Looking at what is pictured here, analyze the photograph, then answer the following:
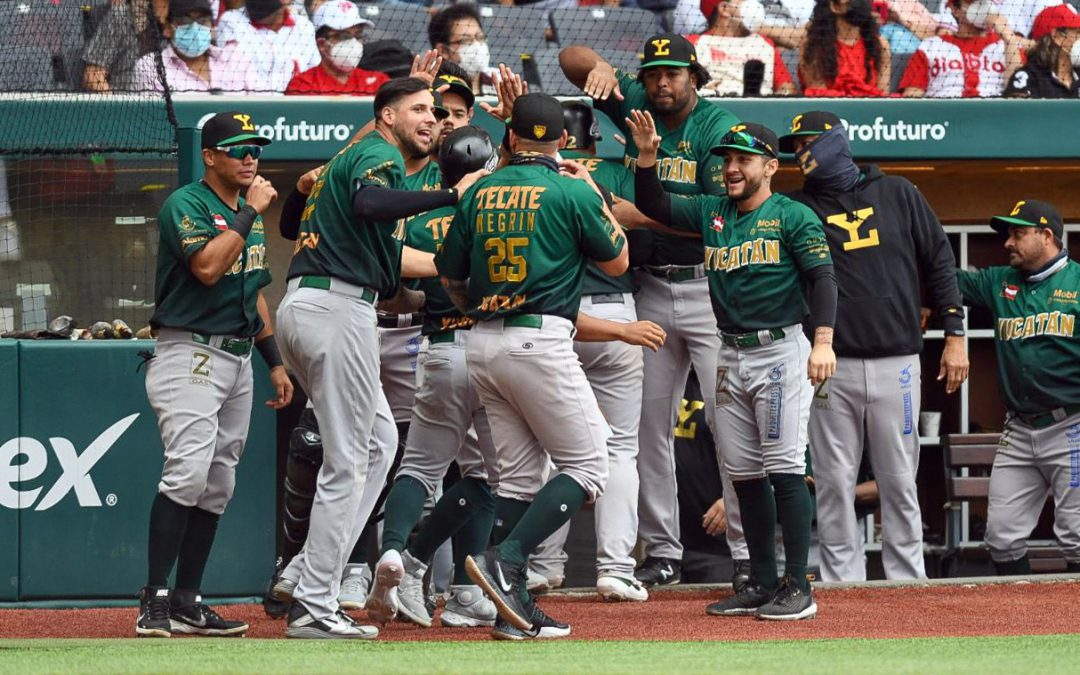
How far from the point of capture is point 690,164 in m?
6.35

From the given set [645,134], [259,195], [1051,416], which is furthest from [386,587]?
[1051,416]

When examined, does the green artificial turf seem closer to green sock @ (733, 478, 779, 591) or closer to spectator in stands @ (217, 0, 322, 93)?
green sock @ (733, 478, 779, 591)

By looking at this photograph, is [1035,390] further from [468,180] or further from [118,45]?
[118,45]

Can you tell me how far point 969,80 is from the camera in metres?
9.12

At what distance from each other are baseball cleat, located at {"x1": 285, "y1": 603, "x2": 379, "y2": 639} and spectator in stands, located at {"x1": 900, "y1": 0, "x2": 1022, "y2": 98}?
17.7 ft

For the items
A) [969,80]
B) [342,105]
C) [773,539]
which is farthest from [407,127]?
[969,80]

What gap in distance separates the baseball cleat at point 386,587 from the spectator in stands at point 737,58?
456cm

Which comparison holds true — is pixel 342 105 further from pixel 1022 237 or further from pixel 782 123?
pixel 1022 237

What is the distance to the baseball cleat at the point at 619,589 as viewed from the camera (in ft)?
19.5

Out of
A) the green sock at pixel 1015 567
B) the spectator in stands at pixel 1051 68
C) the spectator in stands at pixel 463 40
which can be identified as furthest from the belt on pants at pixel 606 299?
the spectator in stands at pixel 1051 68

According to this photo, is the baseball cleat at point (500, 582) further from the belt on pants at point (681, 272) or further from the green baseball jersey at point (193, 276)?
the belt on pants at point (681, 272)

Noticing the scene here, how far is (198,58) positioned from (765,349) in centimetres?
407

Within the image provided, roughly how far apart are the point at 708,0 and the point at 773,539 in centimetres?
454

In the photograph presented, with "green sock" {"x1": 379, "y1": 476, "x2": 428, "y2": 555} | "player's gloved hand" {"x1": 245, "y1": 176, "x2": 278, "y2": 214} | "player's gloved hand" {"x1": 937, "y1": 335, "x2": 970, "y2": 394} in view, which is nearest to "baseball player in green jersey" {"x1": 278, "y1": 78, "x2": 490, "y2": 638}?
"green sock" {"x1": 379, "y1": 476, "x2": 428, "y2": 555}
